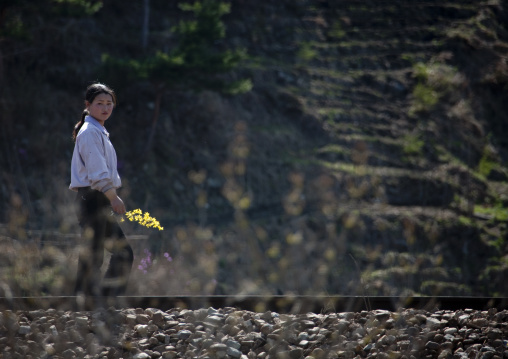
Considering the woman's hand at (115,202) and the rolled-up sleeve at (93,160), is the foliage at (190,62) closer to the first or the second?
the rolled-up sleeve at (93,160)

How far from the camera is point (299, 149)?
15.1 metres

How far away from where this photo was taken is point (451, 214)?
14.0 m

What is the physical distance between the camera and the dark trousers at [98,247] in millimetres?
4242

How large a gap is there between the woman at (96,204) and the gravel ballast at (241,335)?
409 mm

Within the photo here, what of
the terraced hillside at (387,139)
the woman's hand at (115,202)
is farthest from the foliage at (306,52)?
the woman's hand at (115,202)

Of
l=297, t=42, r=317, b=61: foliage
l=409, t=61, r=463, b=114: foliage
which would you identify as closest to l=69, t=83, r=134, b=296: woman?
l=409, t=61, r=463, b=114: foliage

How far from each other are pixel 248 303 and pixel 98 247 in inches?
47.0

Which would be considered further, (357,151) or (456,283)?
(357,151)

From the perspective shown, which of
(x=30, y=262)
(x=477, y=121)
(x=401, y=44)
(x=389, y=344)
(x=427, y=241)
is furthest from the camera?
(x=401, y=44)

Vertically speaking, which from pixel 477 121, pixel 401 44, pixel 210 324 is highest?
pixel 401 44

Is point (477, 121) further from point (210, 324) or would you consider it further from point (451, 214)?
point (210, 324)

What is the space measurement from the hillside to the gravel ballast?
13.5ft

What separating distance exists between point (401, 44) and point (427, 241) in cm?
943

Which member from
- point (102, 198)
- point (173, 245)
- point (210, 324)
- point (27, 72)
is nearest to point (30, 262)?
point (102, 198)
